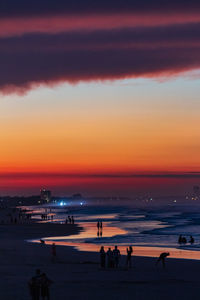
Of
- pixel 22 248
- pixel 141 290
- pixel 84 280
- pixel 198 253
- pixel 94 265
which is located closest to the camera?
pixel 141 290

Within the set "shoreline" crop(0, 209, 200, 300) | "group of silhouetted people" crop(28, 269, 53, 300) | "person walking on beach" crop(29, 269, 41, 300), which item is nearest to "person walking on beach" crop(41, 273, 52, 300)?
"group of silhouetted people" crop(28, 269, 53, 300)

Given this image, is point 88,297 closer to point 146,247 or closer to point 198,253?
point 198,253

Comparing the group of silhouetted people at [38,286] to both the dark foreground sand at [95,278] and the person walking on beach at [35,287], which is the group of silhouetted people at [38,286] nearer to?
the person walking on beach at [35,287]

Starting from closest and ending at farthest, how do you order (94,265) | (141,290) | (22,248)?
(141,290) → (94,265) → (22,248)

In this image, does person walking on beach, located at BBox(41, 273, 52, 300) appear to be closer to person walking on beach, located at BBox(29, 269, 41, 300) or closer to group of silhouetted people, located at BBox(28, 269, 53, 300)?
group of silhouetted people, located at BBox(28, 269, 53, 300)

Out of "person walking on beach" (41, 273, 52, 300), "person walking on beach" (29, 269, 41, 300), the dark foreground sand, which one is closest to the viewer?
"person walking on beach" (29, 269, 41, 300)

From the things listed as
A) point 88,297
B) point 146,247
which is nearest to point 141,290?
point 88,297

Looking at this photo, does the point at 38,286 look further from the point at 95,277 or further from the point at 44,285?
the point at 95,277

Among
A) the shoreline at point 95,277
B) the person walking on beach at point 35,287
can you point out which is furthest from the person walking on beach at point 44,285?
the shoreline at point 95,277
